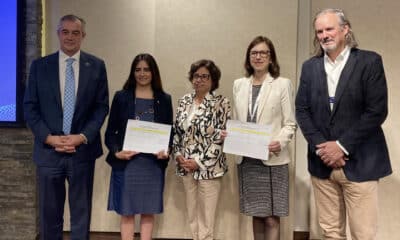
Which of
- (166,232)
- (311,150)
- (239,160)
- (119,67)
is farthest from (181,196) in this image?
(311,150)

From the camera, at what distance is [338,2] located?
355 cm

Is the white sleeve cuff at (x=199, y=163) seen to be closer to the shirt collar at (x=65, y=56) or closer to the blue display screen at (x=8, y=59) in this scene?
the shirt collar at (x=65, y=56)

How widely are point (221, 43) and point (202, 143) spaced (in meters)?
1.04

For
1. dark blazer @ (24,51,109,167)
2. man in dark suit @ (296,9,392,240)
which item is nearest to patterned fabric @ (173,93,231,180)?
dark blazer @ (24,51,109,167)

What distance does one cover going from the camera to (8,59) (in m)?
3.38

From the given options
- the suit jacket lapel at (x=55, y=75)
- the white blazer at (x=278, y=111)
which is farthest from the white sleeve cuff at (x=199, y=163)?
the suit jacket lapel at (x=55, y=75)

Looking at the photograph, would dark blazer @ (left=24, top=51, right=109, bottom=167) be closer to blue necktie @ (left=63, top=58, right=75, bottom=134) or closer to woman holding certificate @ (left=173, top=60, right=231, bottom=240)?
blue necktie @ (left=63, top=58, right=75, bottom=134)

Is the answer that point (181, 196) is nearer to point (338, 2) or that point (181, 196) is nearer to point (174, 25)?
point (174, 25)

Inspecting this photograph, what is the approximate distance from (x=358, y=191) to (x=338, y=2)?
5.99 ft

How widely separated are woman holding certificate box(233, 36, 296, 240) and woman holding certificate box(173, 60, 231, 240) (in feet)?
0.61

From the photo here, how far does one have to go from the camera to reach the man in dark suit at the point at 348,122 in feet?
7.61

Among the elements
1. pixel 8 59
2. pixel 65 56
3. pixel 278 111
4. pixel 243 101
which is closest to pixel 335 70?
pixel 278 111

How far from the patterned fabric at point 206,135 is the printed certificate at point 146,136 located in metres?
0.15

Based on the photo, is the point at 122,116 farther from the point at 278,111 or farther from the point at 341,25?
the point at 341,25
